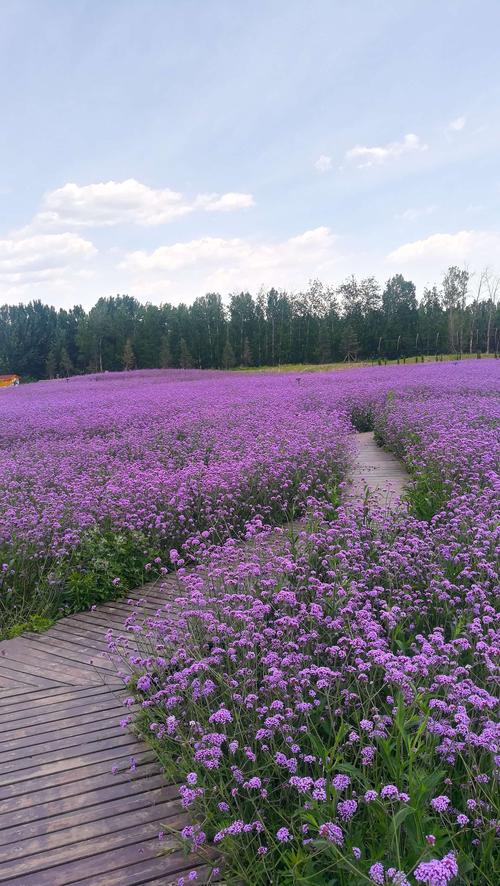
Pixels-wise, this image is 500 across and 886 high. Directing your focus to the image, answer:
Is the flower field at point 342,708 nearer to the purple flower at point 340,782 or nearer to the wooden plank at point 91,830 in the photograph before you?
the purple flower at point 340,782

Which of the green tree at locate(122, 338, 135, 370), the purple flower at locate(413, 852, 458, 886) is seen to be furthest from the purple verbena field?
the green tree at locate(122, 338, 135, 370)

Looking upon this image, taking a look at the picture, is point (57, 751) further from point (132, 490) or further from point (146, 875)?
point (132, 490)

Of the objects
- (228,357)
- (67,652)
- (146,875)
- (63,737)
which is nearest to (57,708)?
(63,737)

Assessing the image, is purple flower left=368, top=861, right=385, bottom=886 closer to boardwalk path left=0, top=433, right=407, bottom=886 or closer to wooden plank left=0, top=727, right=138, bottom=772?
boardwalk path left=0, top=433, right=407, bottom=886

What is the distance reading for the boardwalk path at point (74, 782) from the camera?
8.16 feet

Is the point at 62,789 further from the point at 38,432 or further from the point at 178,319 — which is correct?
the point at 178,319

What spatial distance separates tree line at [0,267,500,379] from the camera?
66.1 metres

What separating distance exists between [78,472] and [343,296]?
75297 mm

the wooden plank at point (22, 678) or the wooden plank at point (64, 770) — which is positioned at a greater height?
the wooden plank at point (22, 678)

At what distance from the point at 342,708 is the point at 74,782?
1.55m

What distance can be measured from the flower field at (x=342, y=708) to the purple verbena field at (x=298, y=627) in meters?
0.02

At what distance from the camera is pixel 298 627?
317 cm

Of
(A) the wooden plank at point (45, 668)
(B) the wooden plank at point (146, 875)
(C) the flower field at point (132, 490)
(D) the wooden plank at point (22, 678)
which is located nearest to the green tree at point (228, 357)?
(C) the flower field at point (132, 490)

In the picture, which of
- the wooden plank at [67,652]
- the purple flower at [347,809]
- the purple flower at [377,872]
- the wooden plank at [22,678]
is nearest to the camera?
the purple flower at [377,872]
